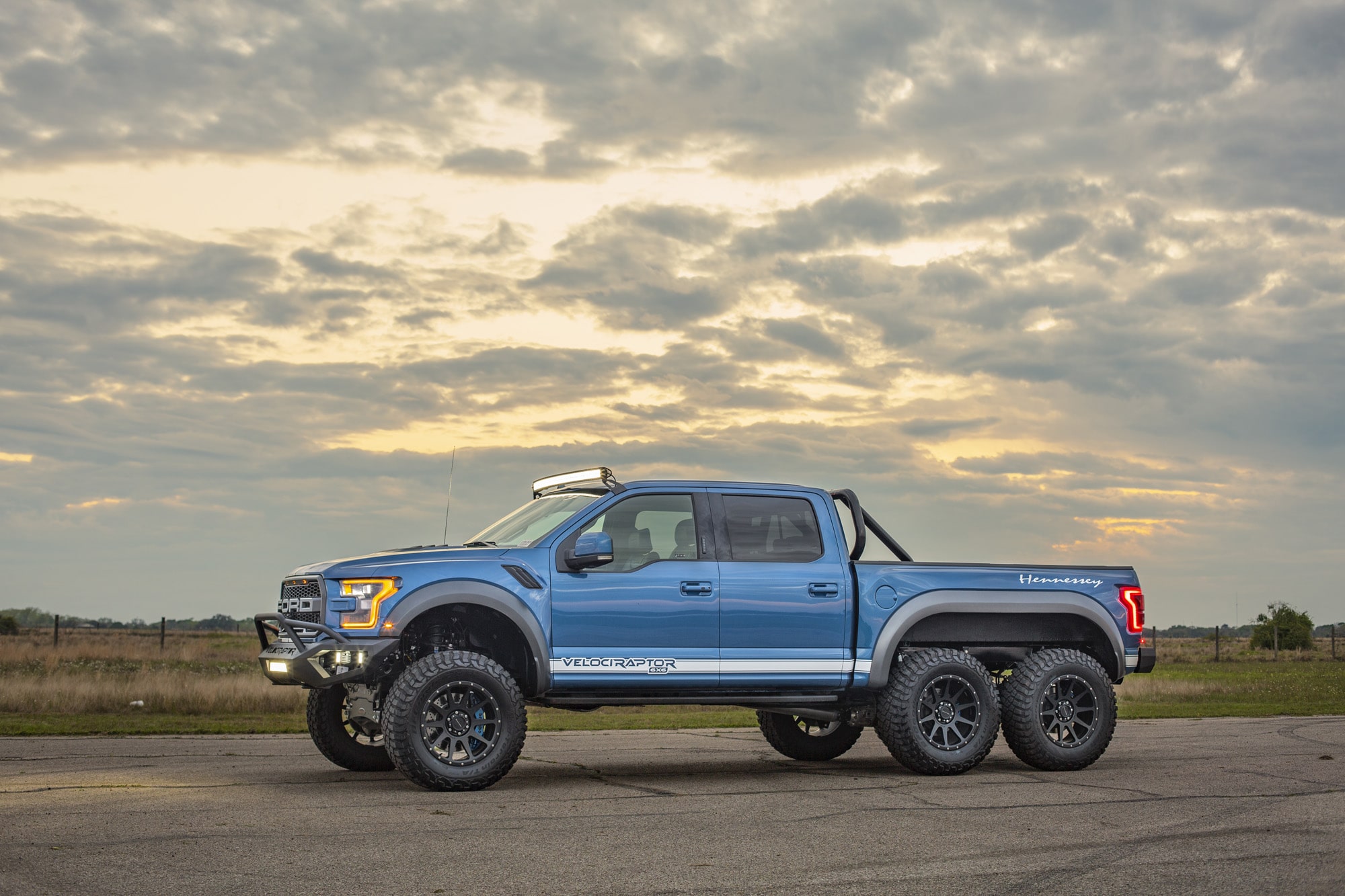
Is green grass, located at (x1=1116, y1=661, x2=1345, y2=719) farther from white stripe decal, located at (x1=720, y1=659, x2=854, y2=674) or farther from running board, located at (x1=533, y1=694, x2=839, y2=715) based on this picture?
running board, located at (x1=533, y1=694, x2=839, y2=715)

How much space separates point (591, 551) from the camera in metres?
10.0

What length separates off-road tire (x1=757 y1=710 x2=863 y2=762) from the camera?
1329 cm

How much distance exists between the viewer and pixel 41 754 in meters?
12.5

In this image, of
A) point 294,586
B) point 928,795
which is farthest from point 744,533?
point 294,586

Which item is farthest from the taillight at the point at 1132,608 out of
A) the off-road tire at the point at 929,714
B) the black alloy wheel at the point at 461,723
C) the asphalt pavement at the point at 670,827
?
the black alloy wheel at the point at 461,723

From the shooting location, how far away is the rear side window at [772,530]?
36.8 feet

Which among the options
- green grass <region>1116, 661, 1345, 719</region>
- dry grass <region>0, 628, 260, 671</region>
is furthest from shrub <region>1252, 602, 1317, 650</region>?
dry grass <region>0, 628, 260, 671</region>

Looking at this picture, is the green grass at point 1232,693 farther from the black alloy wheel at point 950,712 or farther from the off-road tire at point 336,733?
the off-road tire at point 336,733

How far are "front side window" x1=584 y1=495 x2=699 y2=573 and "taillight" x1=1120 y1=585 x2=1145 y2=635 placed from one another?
449cm

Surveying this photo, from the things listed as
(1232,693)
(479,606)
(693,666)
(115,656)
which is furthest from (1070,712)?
(115,656)

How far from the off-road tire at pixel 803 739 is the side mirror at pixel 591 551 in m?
3.90

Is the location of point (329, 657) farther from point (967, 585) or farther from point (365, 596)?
point (967, 585)

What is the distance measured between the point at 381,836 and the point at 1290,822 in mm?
5875

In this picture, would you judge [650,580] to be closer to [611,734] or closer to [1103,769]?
[1103,769]
